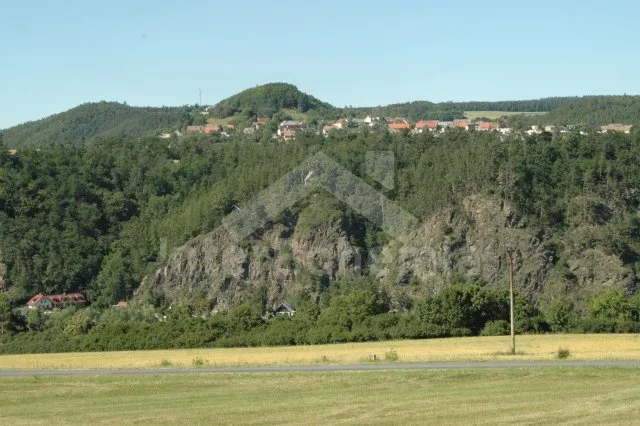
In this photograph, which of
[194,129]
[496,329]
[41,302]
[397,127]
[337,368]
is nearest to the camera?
[337,368]

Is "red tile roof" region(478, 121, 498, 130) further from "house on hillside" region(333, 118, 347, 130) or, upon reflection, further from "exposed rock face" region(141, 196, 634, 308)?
"exposed rock face" region(141, 196, 634, 308)

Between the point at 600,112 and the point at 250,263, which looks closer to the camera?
the point at 250,263

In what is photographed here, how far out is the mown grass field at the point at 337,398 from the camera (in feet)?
88.9

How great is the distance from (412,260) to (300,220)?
484 inches

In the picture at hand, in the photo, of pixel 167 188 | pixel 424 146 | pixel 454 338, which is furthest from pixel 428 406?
pixel 167 188

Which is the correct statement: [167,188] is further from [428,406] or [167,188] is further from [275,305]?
[428,406]

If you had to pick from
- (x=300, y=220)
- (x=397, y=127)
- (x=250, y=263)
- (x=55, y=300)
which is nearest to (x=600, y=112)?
(x=397, y=127)

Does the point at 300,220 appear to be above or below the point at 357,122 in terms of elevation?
below

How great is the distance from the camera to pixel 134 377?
36.6 metres

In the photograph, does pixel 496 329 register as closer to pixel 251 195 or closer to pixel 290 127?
pixel 251 195

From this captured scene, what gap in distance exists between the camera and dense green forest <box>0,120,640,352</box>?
65.1 metres

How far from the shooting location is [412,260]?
93625mm

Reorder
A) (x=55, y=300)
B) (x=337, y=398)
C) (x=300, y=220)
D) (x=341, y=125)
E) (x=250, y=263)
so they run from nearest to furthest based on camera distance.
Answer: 1. (x=337, y=398)
2. (x=55, y=300)
3. (x=250, y=263)
4. (x=300, y=220)
5. (x=341, y=125)

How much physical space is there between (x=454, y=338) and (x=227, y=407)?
1250 inches
